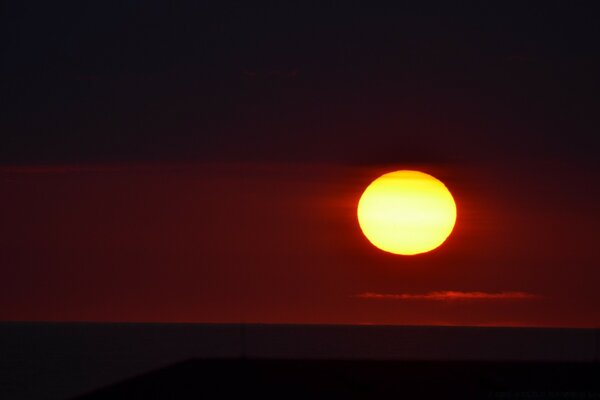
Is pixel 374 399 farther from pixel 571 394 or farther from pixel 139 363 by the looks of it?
pixel 139 363

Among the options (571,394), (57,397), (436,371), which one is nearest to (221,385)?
(436,371)

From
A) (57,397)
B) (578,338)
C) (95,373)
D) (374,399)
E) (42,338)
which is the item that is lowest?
(374,399)

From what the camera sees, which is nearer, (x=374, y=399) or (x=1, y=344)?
(x=374, y=399)

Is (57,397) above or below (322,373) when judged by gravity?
above

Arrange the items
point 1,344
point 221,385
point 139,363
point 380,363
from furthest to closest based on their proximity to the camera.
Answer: point 1,344, point 139,363, point 380,363, point 221,385

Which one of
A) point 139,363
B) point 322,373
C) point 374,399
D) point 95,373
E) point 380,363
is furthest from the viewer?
point 139,363

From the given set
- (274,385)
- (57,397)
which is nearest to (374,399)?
(274,385)

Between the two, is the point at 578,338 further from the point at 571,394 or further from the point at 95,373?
the point at 571,394
